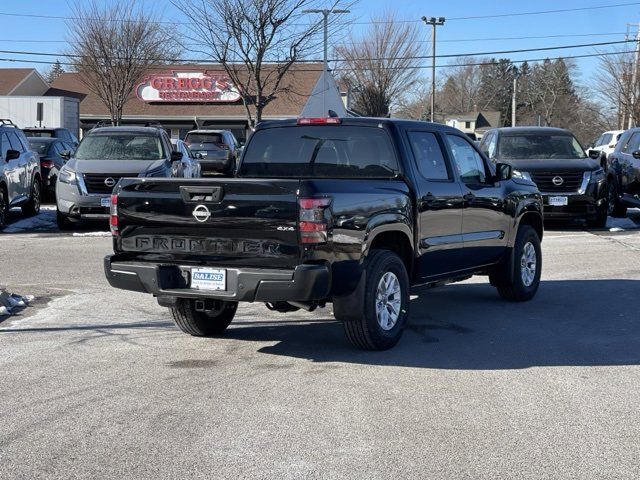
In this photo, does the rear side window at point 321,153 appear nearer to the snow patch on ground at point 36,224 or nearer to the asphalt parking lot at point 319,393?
the asphalt parking lot at point 319,393

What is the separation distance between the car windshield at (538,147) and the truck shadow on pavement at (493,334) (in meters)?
7.81

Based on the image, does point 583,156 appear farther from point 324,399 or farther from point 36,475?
point 36,475

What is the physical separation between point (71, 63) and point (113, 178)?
30.6 m

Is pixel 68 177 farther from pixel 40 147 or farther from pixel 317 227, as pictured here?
pixel 317 227

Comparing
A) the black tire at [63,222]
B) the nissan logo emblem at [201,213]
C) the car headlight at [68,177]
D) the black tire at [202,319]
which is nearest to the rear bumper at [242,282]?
the nissan logo emblem at [201,213]

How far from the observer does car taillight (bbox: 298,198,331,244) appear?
6.29m

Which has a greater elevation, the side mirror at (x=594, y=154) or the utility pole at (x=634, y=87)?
the utility pole at (x=634, y=87)

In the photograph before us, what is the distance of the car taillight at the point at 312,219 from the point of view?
629 centimetres

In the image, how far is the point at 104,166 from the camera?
15.9 m

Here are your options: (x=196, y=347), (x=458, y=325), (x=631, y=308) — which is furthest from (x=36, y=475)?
(x=631, y=308)

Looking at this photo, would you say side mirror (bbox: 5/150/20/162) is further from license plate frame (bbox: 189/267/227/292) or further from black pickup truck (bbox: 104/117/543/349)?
license plate frame (bbox: 189/267/227/292)

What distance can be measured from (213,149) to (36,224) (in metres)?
11.9

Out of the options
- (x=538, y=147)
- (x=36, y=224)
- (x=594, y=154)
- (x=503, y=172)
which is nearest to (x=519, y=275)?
(x=503, y=172)

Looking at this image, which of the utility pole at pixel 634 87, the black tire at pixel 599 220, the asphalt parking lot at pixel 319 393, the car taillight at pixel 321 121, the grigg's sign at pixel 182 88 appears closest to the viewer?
the asphalt parking lot at pixel 319 393
